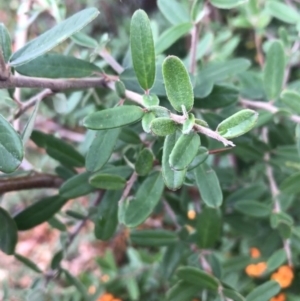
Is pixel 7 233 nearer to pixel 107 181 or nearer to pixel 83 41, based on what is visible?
pixel 107 181

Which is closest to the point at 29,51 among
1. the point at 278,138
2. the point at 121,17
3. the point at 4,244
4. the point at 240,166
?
the point at 4,244

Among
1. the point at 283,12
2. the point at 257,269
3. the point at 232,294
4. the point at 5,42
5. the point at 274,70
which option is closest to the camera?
the point at 5,42

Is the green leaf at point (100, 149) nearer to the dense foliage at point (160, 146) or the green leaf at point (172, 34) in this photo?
the dense foliage at point (160, 146)

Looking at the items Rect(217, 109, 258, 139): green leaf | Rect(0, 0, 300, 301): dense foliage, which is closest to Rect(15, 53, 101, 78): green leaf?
Rect(0, 0, 300, 301): dense foliage

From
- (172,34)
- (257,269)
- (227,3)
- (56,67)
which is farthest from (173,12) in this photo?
(257,269)

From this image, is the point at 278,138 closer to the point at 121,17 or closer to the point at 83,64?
the point at 83,64
